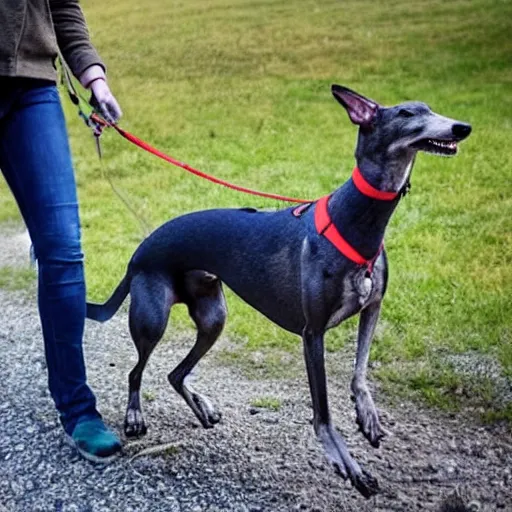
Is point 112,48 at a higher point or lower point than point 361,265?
lower

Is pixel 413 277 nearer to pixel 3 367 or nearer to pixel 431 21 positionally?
pixel 3 367

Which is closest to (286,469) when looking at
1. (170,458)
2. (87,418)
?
(170,458)

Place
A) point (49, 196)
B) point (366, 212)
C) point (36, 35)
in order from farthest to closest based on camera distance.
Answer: point (49, 196)
point (36, 35)
point (366, 212)

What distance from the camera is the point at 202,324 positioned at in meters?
4.46

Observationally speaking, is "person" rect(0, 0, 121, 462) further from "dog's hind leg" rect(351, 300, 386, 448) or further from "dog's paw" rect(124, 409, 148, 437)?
"dog's hind leg" rect(351, 300, 386, 448)

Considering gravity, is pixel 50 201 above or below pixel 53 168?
below

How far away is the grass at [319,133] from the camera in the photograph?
20.5ft

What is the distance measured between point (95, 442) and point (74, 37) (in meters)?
1.68

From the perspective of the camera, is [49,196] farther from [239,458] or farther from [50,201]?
[239,458]

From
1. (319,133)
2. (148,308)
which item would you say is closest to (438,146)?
(148,308)

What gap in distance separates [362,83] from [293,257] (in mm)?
10493

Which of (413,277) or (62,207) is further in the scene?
(413,277)

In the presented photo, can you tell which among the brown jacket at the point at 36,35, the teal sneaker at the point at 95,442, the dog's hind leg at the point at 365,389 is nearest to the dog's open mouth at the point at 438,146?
the dog's hind leg at the point at 365,389

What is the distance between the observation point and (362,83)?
45.7 feet
